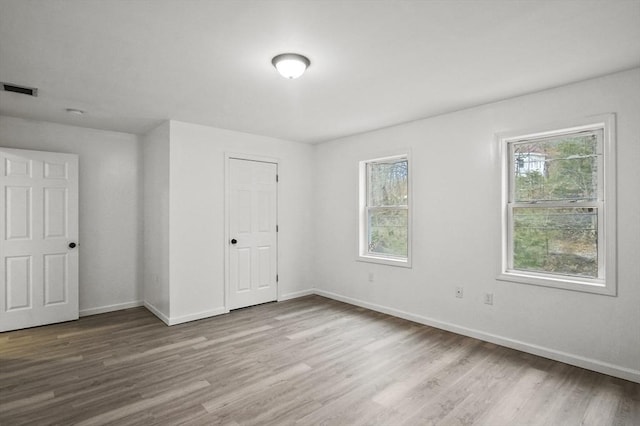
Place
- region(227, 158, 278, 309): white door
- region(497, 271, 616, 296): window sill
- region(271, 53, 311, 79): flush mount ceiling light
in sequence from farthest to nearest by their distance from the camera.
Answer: region(227, 158, 278, 309): white door
region(497, 271, 616, 296): window sill
region(271, 53, 311, 79): flush mount ceiling light

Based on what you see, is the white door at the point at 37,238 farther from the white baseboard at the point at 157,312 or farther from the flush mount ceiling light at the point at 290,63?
the flush mount ceiling light at the point at 290,63

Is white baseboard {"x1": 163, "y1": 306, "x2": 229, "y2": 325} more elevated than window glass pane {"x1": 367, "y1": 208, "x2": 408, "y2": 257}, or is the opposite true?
window glass pane {"x1": 367, "y1": 208, "x2": 408, "y2": 257}

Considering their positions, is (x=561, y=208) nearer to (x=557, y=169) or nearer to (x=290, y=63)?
(x=557, y=169)

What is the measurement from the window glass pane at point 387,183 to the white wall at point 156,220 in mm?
2775

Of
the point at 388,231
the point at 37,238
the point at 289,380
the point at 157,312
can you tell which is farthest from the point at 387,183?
the point at 37,238

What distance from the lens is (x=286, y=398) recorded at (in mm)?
2469

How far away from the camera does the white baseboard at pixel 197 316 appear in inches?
161

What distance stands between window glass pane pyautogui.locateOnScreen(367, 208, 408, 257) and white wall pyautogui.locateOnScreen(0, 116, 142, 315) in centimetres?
344

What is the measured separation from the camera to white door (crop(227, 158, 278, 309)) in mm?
4695

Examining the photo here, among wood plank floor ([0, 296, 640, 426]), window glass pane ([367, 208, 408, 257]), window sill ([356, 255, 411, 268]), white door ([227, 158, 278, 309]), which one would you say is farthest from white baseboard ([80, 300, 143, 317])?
window glass pane ([367, 208, 408, 257])

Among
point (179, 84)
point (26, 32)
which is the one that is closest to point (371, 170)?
point (179, 84)

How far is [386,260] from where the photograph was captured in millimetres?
4539

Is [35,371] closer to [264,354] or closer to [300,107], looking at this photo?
[264,354]

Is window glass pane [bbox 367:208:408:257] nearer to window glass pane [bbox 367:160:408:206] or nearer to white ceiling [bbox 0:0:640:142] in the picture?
window glass pane [bbox 367:160:408:206]
